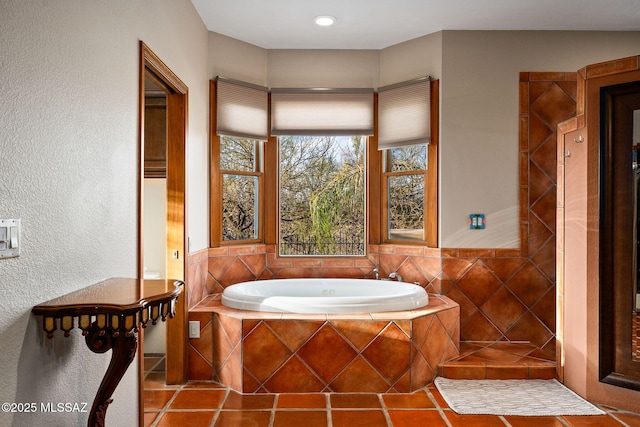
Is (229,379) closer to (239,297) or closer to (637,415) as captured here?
(239,297)

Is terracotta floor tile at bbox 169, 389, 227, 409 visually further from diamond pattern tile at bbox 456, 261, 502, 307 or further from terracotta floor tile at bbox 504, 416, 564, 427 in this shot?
diamond pattern tile at bbox 456, 261, 502, 307

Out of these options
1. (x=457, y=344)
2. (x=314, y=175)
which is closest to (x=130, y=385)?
(x=457, y=344)

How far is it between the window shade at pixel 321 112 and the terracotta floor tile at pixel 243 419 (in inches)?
91.7

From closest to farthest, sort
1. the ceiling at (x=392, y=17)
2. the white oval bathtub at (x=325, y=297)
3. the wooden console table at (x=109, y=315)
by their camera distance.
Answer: the wooden console table at (x=109, y=315)
the white oval bathtub at (x=325, y=297)
the ceiling at (x=392, y=17)

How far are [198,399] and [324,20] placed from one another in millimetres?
2749

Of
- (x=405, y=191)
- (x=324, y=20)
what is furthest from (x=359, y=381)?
(x=324, y=20)

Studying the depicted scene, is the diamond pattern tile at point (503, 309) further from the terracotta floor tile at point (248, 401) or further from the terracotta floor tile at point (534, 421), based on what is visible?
the terracotta floor tile at point (248, 401)

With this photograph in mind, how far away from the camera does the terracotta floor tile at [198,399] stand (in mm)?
2836

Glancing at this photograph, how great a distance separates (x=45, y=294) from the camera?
4.96ft

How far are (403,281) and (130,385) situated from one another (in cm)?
240

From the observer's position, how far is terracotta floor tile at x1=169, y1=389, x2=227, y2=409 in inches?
112

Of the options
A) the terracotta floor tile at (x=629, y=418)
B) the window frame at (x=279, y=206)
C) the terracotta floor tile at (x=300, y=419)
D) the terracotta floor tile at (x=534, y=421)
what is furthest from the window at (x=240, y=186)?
the terracotta floor tile at (x=629, y=418)

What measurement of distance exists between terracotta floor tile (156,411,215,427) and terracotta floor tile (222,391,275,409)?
0.15 m

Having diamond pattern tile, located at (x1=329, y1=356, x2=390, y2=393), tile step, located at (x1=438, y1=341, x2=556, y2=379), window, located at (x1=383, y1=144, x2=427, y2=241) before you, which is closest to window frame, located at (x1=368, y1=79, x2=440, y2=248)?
window, located at (x1=383, y1=144, x2=427, y2=241)
